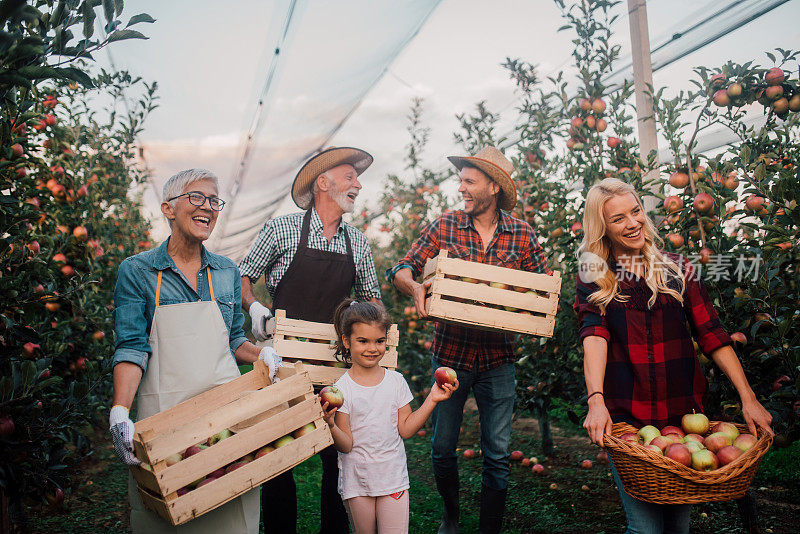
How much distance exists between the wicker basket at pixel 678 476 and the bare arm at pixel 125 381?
1.56 meters

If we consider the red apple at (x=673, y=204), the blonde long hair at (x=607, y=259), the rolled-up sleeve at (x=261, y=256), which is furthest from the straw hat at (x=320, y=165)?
the red apple at (x=673, y=204)

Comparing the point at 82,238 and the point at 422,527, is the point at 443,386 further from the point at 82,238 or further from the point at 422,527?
the point at 82,238

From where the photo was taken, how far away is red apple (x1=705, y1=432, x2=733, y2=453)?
1.84 metres

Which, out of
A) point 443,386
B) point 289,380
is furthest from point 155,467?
point 443,386

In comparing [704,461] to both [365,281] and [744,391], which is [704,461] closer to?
[744,391]

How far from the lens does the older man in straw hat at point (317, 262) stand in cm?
277

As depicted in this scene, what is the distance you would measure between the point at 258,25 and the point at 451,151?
5.37 metres

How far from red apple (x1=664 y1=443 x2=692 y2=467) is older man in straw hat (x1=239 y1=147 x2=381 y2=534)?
5.06ft

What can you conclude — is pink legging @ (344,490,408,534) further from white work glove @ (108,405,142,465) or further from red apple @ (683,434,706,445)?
red apple @ (683,434,706,445)

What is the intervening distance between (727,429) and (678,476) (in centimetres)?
37

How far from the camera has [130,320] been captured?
1.94 m

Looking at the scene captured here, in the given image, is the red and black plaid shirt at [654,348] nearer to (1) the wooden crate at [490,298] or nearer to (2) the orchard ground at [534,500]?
(1) the wooden crate at [490,298]

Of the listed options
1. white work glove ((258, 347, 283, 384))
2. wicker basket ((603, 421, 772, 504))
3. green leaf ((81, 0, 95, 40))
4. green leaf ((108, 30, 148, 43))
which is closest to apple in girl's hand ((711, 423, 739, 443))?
wicker basket ((603, 421, 772, 504))

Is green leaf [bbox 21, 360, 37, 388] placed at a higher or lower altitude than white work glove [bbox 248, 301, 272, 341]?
lower
